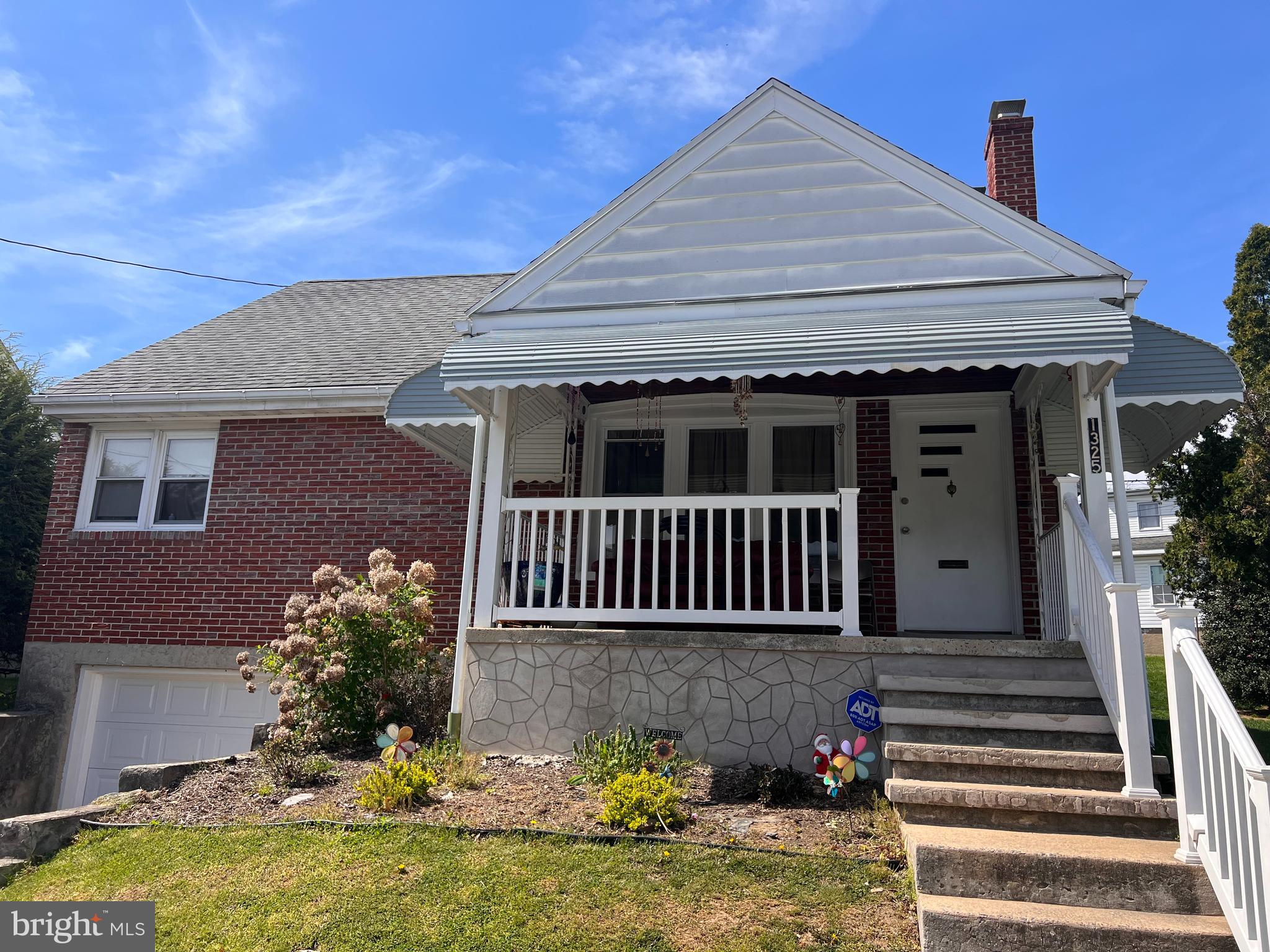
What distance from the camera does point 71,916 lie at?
4719 millimetres

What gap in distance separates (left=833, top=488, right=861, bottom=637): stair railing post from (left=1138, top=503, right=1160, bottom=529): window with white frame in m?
27.4

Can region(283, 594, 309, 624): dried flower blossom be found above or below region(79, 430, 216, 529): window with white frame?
below

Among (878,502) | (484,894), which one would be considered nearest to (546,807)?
(484,894)

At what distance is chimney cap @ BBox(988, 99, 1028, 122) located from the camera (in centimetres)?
973

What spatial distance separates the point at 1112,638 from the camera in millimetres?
5141

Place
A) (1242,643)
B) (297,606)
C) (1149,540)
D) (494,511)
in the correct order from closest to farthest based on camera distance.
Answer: (494,511) < (297,606) < (1242,643) < (1149,540)

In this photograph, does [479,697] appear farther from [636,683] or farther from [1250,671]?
[1250,671]

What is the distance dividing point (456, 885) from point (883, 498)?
590cm

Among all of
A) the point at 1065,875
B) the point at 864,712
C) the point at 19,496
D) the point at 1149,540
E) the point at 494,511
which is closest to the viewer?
the point at 1065,875

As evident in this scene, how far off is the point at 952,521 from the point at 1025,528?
68 cm

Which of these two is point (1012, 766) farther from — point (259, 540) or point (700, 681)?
point (259, 540)

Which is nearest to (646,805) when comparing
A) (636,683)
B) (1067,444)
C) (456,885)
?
(456,885)

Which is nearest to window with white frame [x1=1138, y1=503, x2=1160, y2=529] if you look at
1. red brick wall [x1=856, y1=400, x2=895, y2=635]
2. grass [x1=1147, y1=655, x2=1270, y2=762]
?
grass [x1=1147, y1=655, x2=1270, y2=762]

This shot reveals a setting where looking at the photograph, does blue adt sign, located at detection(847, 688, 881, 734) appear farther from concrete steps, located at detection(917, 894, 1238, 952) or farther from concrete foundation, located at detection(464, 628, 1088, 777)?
concrete steps, located at detection(917, 894, 1238, 952)
